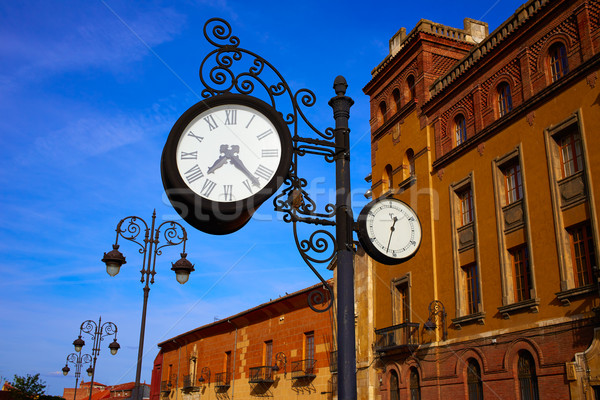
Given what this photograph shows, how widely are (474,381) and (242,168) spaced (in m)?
16.8

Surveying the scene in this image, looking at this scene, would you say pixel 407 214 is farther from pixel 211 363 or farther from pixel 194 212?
pixel 211 363

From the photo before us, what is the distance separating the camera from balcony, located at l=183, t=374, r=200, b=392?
1511 inches

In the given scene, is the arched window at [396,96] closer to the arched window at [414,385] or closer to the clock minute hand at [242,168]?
the arched window at [414,385]

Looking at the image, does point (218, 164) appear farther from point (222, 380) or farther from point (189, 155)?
point (222, 380)

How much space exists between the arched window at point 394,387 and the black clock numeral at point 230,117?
19748 mm

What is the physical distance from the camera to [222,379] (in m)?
34.3

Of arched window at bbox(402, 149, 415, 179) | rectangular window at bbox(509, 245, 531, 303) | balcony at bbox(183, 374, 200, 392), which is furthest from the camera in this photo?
balcony at bbox(183, 374, 200, 392)

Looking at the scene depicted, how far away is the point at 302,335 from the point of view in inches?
1056

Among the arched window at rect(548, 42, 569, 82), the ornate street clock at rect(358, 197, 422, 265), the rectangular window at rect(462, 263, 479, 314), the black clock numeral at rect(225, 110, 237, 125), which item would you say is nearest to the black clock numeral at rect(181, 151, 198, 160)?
the black clock numeral at rect(225, 110, 237, 125)

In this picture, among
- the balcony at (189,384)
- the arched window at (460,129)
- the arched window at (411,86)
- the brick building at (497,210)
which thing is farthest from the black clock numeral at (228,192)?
the balcony at (189,384)

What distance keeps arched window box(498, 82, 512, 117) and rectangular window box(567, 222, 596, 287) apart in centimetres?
498

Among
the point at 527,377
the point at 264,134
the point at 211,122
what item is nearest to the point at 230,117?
the point at 211,122

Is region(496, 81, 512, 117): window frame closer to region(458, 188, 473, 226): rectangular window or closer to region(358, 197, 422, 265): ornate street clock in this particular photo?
region(458, 188, 473, 226): rectangular window

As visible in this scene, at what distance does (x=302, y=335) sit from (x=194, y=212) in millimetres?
24395
